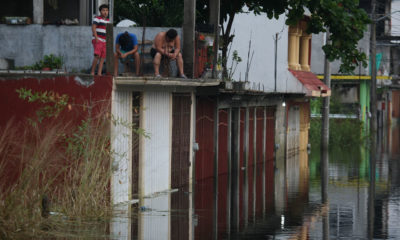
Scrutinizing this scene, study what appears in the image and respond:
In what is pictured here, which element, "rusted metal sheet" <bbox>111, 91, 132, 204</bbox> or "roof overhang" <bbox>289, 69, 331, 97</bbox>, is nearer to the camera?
"rusted metal sheet" <bbox>111, 91, 132, 204</bbox>

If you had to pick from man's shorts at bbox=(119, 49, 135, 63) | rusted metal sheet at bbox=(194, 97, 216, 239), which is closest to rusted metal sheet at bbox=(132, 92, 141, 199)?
man's shorts at bbox=(119, 49, 135, 63)

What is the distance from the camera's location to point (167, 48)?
21.4m

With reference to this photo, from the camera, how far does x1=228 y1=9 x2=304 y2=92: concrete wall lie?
3497cm

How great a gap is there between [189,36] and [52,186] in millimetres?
7326

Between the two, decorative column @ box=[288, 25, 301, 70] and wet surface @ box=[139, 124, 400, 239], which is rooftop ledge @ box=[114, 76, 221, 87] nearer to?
wet surface @ box=[139, 124, 400, 239]

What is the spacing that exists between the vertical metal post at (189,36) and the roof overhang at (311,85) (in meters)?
17.4

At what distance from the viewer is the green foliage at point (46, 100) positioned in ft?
56.3

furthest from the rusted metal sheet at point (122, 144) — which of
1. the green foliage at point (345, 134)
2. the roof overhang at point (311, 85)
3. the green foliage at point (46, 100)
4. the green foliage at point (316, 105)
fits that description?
the green foliage at point (316, 105)

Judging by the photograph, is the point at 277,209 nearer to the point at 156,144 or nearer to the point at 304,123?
the point at 156,144

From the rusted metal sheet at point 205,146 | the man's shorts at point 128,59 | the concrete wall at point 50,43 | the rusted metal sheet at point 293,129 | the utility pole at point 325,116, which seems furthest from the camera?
the utility pole at point 325,116

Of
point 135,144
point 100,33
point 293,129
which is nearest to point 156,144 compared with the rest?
point 135,144

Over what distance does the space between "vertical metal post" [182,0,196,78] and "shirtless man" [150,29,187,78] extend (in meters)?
0.75

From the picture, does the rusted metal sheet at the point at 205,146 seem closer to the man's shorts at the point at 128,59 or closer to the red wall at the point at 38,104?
the man's shorts at the point at 128,59

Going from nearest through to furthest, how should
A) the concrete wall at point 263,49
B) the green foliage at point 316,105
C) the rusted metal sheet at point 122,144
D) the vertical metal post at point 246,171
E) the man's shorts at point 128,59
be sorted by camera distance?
the rusted metal sheet at point 122,144, the vertical metal post at point 246,171, the man's shorts at point 128,59, the concrete wall at point 263,49, the green foliage at point 316,105
